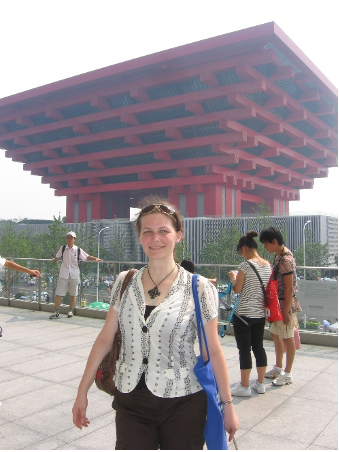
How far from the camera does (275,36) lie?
29.6 metres

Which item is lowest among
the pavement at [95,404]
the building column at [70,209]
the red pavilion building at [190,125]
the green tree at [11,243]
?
the pavement at [95,404]

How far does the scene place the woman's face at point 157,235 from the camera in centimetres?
171

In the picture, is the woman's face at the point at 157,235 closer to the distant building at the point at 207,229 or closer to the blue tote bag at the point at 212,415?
the blue tote bag at the point at 212,415

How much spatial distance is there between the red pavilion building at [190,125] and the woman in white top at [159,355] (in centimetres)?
2848

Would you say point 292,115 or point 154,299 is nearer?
point 154,299

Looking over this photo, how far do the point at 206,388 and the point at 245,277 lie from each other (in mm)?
2178

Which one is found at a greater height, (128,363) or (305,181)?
(305,181)

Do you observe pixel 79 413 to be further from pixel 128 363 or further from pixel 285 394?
pixel 285 394

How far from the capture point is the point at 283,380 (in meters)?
3.90

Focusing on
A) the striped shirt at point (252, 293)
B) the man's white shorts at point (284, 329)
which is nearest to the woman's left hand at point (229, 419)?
the striped shirt at point (252, 293)

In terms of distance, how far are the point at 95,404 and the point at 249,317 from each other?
4.60 ft

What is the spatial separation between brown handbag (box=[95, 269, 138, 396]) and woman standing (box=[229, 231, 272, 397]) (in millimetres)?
2029

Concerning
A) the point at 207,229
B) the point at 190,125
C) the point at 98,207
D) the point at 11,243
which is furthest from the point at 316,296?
the point at 98,207

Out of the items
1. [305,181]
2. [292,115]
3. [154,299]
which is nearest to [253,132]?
[292,115]
